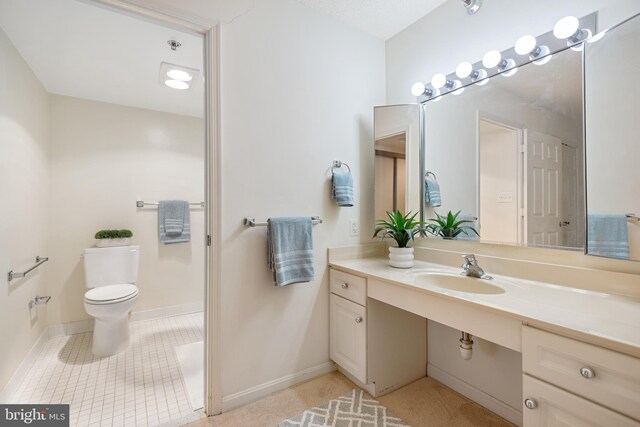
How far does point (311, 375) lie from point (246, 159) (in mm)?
1419

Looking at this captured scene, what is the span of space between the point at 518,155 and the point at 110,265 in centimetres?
321

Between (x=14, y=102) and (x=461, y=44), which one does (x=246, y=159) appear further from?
(x=14, y=102)

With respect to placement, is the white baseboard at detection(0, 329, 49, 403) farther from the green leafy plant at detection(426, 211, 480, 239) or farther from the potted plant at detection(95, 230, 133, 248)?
the green leafy plant at detection(426, 211, 480, 239)

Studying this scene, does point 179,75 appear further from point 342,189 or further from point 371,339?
point 371,339

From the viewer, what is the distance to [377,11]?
191 centimetres

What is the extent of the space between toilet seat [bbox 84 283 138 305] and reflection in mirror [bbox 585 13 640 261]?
9.59 ft

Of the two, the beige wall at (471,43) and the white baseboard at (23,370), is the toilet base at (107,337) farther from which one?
the beige wall at (471,43)

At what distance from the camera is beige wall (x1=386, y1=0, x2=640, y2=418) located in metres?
1.27

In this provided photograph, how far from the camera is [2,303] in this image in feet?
5.35

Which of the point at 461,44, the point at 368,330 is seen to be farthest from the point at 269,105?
the point at 368,330

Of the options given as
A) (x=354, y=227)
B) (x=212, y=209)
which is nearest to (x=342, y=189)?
(x=354, y=227)

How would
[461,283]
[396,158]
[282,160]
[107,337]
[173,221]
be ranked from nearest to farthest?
[461,283] < [282,160] < [396,158] < [107,337] < [173,221]

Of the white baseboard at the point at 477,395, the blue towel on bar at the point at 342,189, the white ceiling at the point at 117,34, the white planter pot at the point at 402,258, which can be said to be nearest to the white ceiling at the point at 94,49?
the white ceiling at the point at 117,34

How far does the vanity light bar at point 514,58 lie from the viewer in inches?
49.9
